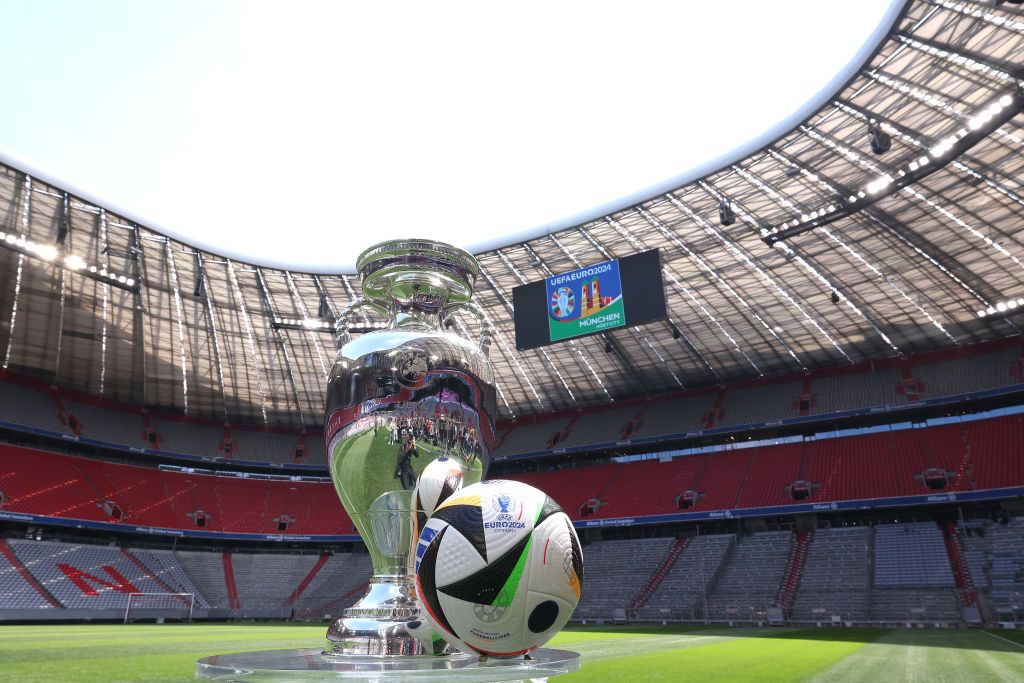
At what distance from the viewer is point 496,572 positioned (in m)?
3.86

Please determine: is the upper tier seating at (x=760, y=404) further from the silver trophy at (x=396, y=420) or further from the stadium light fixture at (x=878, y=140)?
the silver trophy at (x=396, y=420)

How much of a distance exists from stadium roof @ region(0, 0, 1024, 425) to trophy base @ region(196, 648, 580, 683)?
1991 cm

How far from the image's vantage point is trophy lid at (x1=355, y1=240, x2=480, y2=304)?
528cm

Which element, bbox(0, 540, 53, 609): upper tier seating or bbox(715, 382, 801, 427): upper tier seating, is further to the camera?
bbox(715, 382, 801, 427): upper tier seating

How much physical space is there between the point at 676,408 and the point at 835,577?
14.6 m

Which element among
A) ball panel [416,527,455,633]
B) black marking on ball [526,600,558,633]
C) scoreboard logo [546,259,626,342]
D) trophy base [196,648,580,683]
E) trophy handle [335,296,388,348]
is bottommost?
trophy base [196,648,580,683]

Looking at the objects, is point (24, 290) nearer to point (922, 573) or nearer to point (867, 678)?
point (867, 678)

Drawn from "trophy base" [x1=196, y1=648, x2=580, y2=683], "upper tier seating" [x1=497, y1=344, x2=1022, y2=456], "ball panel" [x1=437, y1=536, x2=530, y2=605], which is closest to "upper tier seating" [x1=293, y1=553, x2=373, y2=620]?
"upper tier seating" [x1=497, y1=344, x2=1022, y2=456]

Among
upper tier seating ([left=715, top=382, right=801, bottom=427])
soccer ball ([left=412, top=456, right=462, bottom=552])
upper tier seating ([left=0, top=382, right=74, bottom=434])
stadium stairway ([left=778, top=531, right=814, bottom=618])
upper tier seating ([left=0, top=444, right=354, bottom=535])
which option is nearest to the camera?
soccer ball ([left=412, top=456, right=462, bottom=552])

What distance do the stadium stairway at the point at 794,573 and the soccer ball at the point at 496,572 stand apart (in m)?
25.9

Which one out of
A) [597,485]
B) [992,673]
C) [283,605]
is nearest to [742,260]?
[597,485]

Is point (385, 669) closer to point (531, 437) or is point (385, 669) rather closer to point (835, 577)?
point (835, 577)

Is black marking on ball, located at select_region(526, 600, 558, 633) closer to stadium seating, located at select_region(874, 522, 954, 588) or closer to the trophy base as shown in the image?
the trophy base

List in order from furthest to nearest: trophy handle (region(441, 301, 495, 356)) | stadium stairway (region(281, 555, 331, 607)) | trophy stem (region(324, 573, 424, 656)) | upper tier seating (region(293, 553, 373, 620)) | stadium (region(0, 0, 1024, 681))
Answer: stadium stairway (region(281, 555, 331, 607)) < upper tier seating (region(293, 553, 373, 620)) < stadium (region(0, 0, 1024, 681)) < trophy handle (region(441, 301, 495, 356)) < trophy stem (region(324, 573, 424, 656))
